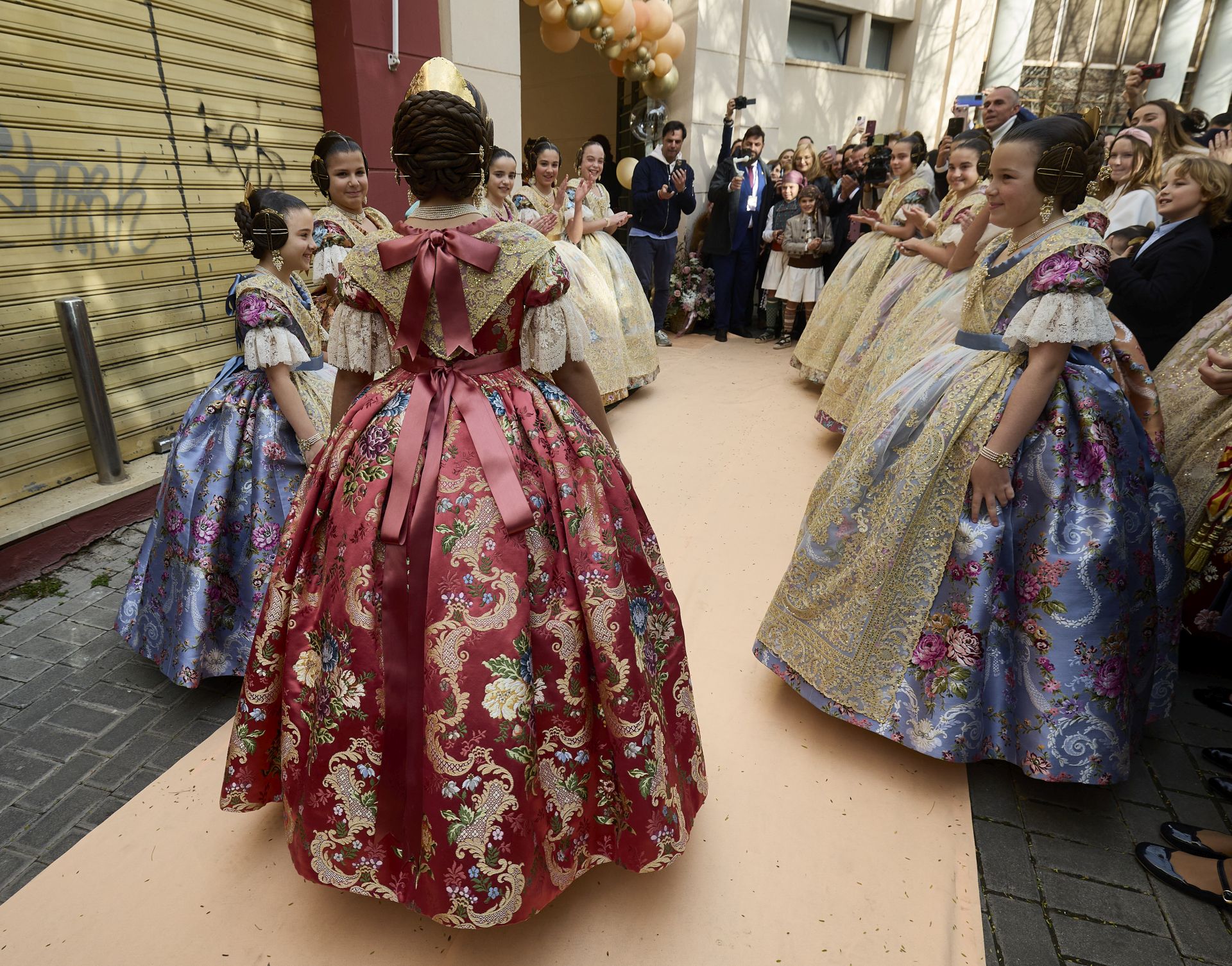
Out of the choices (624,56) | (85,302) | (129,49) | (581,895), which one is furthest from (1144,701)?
(624,56)

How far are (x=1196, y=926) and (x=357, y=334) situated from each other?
249 cm

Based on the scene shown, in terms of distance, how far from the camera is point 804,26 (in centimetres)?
988

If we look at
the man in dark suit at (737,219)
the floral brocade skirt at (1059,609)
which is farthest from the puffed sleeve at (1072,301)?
the man in dark suit at (737,219)

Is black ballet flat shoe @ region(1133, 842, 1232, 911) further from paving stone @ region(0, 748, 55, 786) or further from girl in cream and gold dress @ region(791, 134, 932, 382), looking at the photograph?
girl in cream and gold dress @ region(791, 134, 932, 382)

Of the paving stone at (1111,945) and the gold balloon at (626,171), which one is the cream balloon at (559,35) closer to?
the gold balloon at (626,171)

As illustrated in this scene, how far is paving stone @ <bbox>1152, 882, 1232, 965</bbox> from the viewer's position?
174 cm

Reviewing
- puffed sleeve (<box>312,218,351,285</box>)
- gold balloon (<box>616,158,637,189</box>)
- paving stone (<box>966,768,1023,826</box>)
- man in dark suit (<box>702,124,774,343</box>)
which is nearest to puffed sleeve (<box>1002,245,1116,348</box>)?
paving stone (<box>966,768,1023,826</box>)

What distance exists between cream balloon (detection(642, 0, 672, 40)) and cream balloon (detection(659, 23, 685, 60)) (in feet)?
0.89

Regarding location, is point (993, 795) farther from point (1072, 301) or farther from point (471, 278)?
point (471, 278)

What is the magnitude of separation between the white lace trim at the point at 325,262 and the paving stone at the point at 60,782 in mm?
1883

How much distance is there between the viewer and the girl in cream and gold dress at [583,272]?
496 centimetres

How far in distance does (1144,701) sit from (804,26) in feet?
33.7

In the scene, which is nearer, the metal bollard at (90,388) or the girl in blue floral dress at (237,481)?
the girl in blue floral dress at (237,481)

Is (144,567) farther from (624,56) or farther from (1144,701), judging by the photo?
(624,56)
